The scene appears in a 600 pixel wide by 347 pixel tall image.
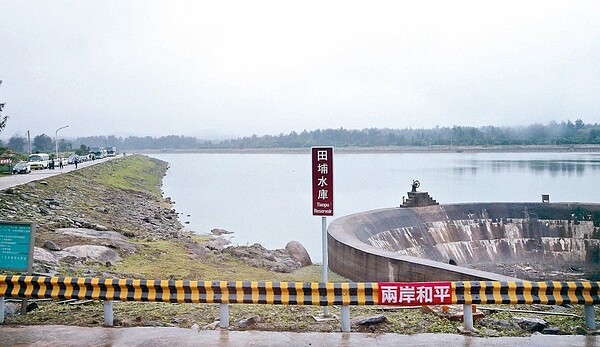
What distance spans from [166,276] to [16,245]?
24.5 feet

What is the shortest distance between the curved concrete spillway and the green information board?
15.5 metres

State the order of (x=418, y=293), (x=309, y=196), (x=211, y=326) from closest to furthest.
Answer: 1. (x=418, y=293)
2. (x=211, y=326)
3. (x=309, y=196)

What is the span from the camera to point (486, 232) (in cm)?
→ 2923

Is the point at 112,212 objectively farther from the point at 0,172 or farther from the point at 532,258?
the point at 532,258

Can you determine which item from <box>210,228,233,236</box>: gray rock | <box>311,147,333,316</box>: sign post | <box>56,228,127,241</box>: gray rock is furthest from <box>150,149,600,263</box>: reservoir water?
<box>311,147,333,316</box>: sign post

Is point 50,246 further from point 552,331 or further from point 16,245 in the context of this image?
point 552,331

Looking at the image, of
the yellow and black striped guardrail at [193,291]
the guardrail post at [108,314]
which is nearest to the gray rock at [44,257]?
the yellow and black striped guardrail at [193,291]

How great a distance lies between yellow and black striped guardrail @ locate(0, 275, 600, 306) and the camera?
23.8 ft

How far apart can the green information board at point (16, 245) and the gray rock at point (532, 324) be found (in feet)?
24.1

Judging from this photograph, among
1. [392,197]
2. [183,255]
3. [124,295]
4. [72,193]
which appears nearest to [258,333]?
[124,295]

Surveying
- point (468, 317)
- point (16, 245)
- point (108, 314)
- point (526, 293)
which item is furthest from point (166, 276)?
point (526, 293)

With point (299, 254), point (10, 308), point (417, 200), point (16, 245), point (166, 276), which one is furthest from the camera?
point (417, 200)

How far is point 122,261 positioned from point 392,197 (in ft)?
128

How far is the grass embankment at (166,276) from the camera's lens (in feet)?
25.8
